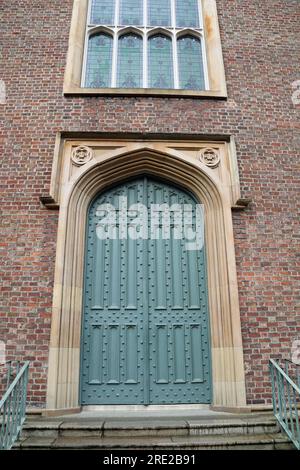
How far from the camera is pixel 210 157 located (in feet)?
20.6

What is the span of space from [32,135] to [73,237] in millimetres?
1982

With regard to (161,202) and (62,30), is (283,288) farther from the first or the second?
(62,30)

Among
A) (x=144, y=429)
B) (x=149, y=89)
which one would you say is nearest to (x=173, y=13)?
(x=149, y=89)

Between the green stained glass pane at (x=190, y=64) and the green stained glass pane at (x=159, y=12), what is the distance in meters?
0.58

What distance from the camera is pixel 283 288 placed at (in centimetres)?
552

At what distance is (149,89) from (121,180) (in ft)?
5.70

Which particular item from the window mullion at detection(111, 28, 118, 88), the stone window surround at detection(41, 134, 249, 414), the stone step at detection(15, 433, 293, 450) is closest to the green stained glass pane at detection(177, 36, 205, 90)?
the window mullion at detection(111, 28, 118, 88)

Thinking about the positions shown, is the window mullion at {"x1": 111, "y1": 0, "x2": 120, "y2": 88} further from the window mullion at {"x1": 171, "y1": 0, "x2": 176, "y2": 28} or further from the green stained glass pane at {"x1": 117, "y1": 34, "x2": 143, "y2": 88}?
the window mullion at {"x1": 171, "y1": 0, "x2": 176, "y2": 28}

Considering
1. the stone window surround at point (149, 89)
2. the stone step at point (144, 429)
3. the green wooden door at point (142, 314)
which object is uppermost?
the stone window surround at point (149, 89)

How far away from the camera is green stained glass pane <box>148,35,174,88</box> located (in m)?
7.17

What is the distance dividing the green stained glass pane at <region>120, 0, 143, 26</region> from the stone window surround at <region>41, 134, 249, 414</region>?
3.27m

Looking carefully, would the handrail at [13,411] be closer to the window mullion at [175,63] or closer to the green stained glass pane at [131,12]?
the window mullion at [175,63]

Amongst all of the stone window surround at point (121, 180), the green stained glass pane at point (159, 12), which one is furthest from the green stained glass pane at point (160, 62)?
the stone window surround at point (121, 180)

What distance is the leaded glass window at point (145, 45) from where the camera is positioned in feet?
23.6
